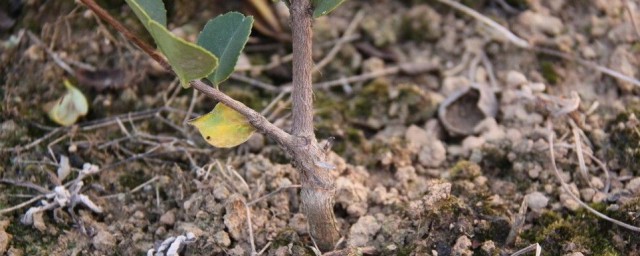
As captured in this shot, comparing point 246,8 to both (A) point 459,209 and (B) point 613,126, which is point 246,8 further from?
(B) point 613,126

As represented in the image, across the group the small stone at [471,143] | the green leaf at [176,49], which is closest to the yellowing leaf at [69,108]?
the green leaf at [176,49]

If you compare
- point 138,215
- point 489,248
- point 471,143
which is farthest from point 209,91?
point 471,143

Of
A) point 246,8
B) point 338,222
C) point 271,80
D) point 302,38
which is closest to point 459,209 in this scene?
point 338,222

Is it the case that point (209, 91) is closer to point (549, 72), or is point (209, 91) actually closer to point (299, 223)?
point (299, 223)

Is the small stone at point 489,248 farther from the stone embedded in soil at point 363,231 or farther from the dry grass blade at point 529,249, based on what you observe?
the stone embedded in soil at point 363,231

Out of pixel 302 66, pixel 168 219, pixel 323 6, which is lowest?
pixel 168 219

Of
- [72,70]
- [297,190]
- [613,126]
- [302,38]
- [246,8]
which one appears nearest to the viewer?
[302,38]
